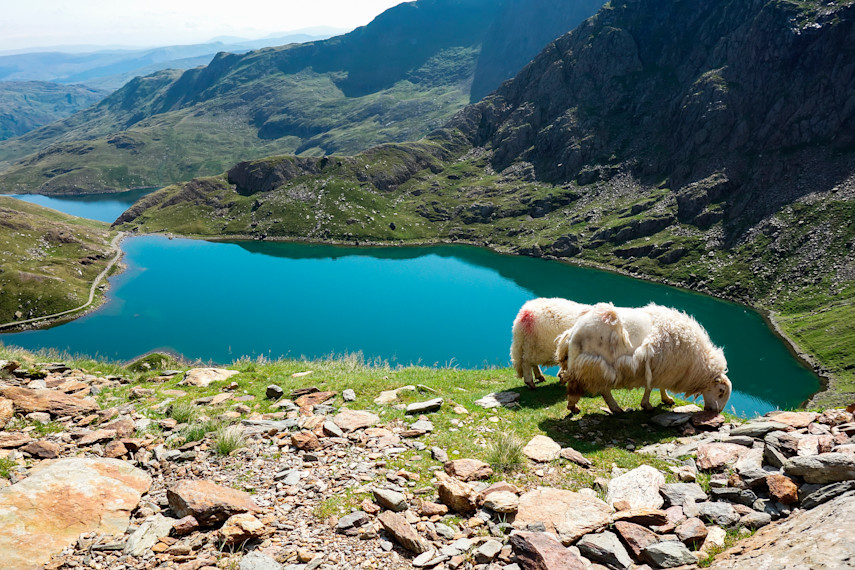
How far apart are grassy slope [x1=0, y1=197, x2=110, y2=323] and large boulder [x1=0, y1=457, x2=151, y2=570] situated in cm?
12578

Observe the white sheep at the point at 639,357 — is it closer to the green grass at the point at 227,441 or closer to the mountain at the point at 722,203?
the green grass at the point at 227,441

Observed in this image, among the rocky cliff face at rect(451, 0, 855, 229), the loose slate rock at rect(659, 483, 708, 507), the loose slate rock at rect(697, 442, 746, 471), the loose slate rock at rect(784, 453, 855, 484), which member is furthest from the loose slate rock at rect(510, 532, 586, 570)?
the rocky cliff face at rect(451, 0, 855, 229)

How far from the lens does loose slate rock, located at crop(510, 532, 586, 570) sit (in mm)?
5766

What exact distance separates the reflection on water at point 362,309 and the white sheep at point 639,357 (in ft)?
140

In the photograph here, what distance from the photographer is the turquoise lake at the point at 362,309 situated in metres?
82.0

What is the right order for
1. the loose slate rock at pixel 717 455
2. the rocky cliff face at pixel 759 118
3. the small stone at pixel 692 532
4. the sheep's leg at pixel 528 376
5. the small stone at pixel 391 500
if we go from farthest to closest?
the rocky cliff face at pixel 759 118
the sheep's leg at pixel 528 376
the loose slate rock at pixel 717 455
the small stone at pixel 391 500
the small stone at pixel 692 532

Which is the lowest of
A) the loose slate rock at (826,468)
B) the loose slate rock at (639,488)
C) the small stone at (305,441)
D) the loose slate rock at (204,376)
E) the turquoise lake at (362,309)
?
the turquoise lake at (362,309)

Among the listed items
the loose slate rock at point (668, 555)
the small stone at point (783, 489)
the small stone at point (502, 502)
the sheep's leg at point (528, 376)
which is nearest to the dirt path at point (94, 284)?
the sheep's leg at point (528, 376)

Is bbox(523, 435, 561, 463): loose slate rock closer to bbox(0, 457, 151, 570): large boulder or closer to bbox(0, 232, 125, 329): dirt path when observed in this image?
bbox(0, 457, 151, 570): large boulder

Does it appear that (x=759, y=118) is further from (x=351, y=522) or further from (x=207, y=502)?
(x=207, y=502)

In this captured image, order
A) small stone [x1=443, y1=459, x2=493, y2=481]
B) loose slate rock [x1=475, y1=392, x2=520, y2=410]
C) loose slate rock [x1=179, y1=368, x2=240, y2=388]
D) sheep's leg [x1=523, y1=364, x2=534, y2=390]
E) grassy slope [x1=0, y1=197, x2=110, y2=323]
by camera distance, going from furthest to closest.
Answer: grassy slope [x1=0, y1=197, x2=110, y2=323] < loose slate rock [x1=179, y1=368, x2=240, y2=388] < sheep's leg [x1=523, y1=364, x2=534, y2=390] < loose slate rock [x1=475, y1=392, x2=520, y2=410] < small stone [x1=443, y1=459, x2=493, y2=481]

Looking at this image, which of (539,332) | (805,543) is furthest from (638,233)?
(805,543)

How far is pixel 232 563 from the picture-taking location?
618 cm

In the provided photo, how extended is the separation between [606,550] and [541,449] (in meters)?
3.53
